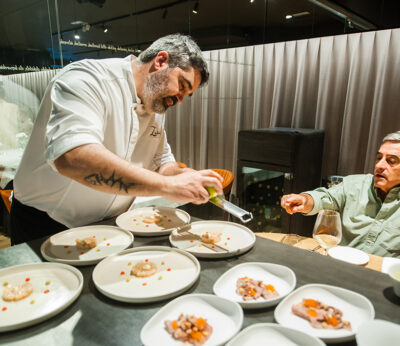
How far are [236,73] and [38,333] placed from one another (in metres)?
4.08

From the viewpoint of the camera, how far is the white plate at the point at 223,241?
3.89 ft

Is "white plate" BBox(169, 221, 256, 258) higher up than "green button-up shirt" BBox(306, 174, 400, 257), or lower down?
higher up

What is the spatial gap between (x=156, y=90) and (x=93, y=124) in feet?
1.53

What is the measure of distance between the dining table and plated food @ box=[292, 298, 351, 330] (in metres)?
0.05

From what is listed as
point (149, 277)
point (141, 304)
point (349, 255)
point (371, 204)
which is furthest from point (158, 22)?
point (141, 304)

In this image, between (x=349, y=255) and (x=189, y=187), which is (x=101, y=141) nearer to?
(x=189, y=187)

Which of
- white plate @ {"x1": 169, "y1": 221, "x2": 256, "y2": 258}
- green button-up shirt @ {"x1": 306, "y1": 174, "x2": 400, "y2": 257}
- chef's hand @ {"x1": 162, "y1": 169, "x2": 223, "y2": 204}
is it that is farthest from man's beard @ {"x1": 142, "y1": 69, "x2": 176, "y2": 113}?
green button-up shirt @ {"x1": 306, "y1": 174, "x2": 400, "y2": 257}

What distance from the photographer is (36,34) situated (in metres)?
4.02

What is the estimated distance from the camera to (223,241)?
1.33 meters

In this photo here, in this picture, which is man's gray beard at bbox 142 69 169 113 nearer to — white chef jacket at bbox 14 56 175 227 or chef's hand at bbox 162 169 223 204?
white chef jacket at bbox 14 56 175 227

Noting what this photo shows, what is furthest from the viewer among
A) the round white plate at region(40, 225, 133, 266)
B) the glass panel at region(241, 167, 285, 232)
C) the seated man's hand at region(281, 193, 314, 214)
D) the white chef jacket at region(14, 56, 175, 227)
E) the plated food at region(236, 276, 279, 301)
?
the glass panel at region(241, 167, 285, 232)

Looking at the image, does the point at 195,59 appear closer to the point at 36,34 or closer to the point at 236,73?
the point at 236,73

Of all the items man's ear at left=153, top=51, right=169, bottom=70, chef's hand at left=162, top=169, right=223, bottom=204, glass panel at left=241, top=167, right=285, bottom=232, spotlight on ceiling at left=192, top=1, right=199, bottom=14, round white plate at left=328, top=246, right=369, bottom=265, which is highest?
spotlight on ceiling at left=192, top=1, right=199, bottom=14

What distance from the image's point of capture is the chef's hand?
1212 mm
